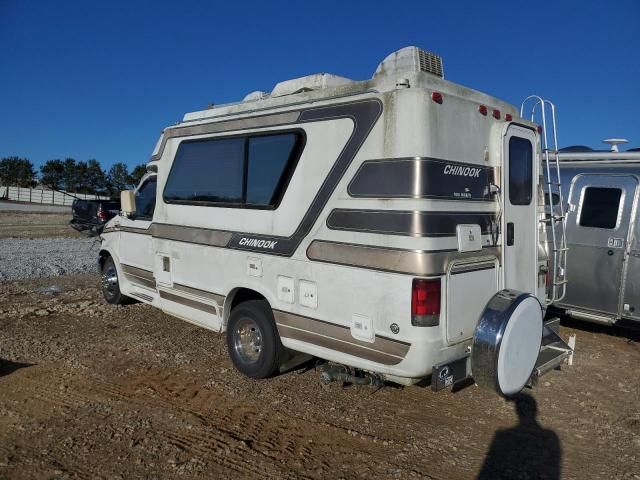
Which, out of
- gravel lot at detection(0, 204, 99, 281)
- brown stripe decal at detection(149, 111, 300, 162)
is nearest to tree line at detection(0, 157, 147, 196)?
gravel lot at detection(0, 204, 99, 281)

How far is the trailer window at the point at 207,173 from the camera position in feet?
16.6

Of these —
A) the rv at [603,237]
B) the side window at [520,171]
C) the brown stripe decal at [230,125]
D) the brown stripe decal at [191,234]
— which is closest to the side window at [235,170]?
the brown stripe decal at [230,125]

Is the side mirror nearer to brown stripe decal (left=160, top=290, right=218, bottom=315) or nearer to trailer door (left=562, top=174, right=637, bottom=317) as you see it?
brown stripe decal (left=160, top=290, right=218, bottom=315)

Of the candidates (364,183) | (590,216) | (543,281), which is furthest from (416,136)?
(590,216)

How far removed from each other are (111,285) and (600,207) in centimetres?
697

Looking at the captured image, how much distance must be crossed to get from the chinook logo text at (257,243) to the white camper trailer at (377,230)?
1 centimetres

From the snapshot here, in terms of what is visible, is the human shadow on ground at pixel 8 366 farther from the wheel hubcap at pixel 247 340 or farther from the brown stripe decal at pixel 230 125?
the brown stripe decal at pixel 230 125

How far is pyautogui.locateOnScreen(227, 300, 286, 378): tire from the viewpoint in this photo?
15.3 feet

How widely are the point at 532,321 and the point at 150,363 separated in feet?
12.4

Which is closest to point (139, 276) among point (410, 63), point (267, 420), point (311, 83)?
point (267, 420)

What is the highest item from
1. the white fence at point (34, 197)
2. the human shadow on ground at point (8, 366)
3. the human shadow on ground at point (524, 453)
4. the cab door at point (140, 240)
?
the white fence at point (34, 197)

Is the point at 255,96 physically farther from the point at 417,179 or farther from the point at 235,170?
the point at 417,179

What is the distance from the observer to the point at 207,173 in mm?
5379

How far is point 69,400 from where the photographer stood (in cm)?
437
